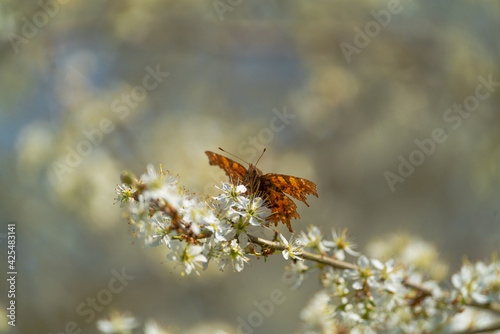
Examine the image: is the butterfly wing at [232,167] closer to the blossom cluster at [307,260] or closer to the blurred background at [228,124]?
the blossom cluster at [307,260]

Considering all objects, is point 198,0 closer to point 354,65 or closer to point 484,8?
point 354,65

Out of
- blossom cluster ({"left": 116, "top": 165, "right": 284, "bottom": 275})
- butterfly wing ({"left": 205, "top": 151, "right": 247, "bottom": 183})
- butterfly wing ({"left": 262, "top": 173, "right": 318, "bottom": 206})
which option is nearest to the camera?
blossom cluster ({"left": 116, "top": 165, "right": 284, "bottom": 275})

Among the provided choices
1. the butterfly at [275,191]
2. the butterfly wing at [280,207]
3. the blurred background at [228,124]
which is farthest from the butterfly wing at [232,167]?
the blurred background at [228,124]

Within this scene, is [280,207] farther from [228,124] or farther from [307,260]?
[228,124]

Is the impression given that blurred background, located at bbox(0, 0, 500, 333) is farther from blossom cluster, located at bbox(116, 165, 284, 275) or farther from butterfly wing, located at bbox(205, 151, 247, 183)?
blossom cluster, located at bbox(116, 165, 284, 275)

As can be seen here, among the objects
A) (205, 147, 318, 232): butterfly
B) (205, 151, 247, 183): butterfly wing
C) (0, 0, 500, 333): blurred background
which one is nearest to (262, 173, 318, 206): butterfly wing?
(205, 147, 318, 232): butterfly

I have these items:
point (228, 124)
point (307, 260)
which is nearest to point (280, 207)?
point (307, 260)

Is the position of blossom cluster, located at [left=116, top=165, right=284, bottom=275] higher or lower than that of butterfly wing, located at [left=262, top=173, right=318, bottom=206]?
lower
